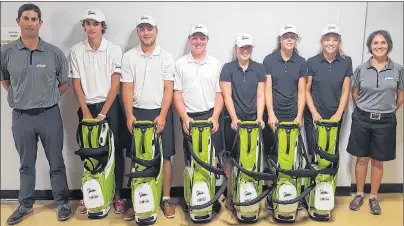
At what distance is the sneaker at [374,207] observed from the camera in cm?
306

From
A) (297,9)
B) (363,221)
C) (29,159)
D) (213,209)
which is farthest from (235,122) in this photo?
(29,159)

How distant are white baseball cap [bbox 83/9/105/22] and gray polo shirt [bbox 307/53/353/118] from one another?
1563 millimetres

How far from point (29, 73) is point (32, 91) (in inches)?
4.8

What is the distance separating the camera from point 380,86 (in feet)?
9.46

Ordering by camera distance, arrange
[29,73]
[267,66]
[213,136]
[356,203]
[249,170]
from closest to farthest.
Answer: [29,73] → [249,170] → [213,136] → [267,66] → [356,203]

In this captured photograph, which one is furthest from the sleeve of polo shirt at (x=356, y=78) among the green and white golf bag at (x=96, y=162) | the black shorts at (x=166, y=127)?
the green and white golf bag at (x=96, y=162)

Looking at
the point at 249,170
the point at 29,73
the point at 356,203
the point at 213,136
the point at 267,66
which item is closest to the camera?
the point at 29,73

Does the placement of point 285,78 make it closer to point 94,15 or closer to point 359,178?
point 359,178

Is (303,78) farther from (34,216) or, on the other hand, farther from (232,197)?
(34,216)

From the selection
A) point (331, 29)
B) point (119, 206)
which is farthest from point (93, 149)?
point (331, 29)

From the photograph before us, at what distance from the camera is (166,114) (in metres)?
2.93

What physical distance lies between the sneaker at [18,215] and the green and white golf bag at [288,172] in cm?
183

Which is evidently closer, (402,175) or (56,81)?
(56,81)

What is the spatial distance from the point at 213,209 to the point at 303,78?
1194 millimetres
